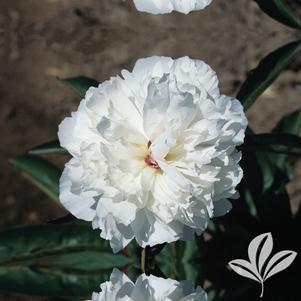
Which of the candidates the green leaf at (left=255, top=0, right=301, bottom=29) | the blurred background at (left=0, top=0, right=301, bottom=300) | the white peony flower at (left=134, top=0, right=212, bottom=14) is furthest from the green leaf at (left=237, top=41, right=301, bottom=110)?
the blurred background at (left=0, top=0, right=301, bottom=300)

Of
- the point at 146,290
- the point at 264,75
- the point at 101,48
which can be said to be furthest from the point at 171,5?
the point at 101,48

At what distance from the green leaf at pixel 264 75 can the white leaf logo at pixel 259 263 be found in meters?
0.22

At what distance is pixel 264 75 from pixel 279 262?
31cm

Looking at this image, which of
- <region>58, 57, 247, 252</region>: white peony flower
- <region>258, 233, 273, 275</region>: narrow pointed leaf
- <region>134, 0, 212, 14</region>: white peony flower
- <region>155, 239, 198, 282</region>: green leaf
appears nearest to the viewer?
<region>58, 57, 247, 252</region>: white peony flower

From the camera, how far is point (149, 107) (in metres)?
0.75

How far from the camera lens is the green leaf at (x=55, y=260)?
1.08 meters

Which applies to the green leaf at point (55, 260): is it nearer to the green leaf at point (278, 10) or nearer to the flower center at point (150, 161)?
the flower center at point (150, 161)

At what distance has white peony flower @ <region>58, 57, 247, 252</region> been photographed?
0.76 metres

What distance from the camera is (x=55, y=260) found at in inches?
42.9

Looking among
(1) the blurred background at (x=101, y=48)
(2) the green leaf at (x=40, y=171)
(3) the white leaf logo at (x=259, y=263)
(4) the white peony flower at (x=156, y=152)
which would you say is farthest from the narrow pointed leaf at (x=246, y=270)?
(1) the blurred background at (x=101, y=48)

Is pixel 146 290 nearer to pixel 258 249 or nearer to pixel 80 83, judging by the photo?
pixel 258 249

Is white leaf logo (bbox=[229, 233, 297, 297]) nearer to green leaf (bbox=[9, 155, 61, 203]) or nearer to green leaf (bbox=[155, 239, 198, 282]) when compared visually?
green leaf (bbox=[155, 239, 198, 282])

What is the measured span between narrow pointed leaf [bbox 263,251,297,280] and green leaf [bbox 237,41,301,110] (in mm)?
249

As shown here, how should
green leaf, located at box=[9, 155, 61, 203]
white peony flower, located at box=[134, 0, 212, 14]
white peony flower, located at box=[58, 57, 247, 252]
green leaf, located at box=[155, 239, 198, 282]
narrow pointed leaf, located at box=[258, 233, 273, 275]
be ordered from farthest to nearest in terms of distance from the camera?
green leaf, located at box=[9, 155, 61, 203], green leaf, located at box=[155, 239, 198, 282], narrow pointed leaf, located at box=[258, 233, 273, 275], white peony flower, located at box=[134, 0, 212, 14], white peony flower, located at box=[58, 57, 247, 252]
